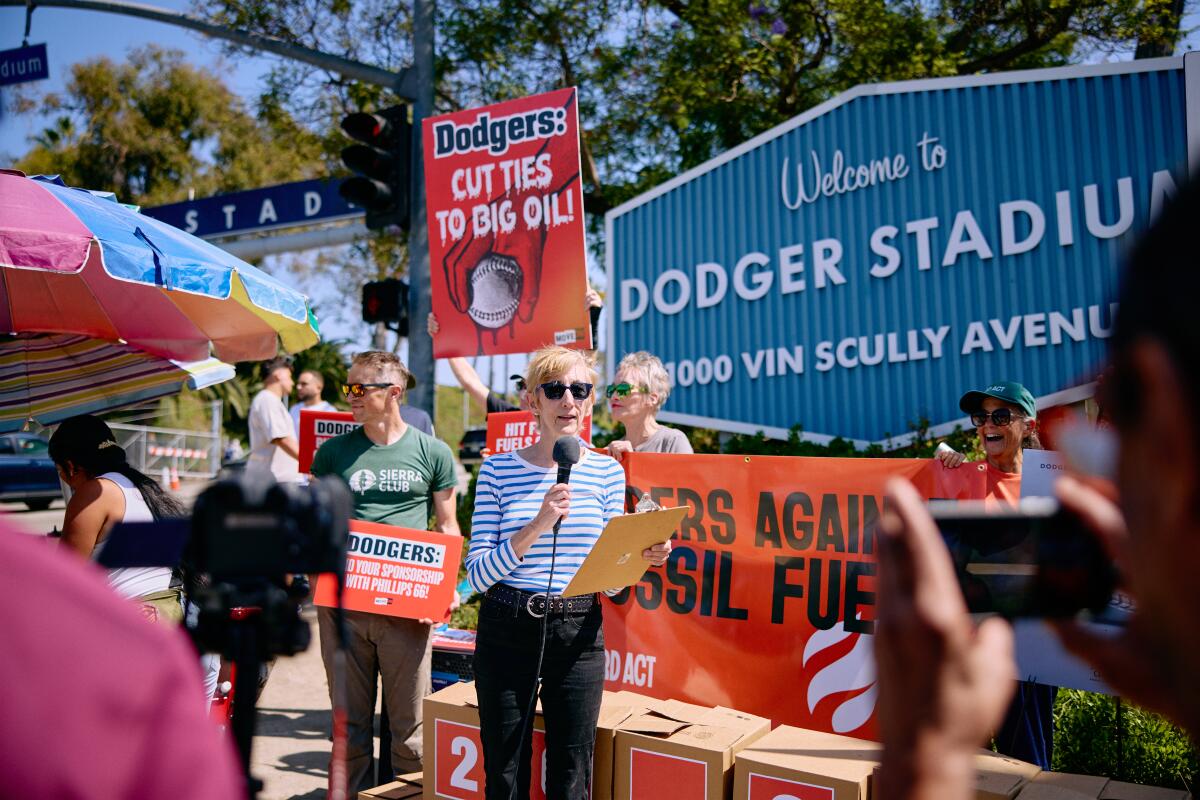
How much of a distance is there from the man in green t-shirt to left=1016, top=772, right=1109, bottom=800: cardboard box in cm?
285

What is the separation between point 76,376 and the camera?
5.66 meters

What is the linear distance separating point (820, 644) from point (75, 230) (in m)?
3.84

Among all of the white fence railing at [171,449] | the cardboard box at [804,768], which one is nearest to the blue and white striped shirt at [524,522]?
the cardboard box at [804,768]

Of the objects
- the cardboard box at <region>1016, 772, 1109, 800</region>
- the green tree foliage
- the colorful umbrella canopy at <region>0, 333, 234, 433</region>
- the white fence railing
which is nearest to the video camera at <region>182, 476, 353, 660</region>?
the cardboard box at <region>1016, 772, 1109, 800</region>

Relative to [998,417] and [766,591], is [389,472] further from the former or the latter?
[998,417]

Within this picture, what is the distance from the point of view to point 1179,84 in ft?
23.9

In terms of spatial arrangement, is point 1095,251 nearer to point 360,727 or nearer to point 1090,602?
point 360,727

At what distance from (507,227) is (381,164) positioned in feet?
7.75

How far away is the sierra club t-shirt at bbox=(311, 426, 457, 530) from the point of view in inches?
187

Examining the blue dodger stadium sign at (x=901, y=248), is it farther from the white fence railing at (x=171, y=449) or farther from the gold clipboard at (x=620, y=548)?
the white fence railing at (x=171, y=449)

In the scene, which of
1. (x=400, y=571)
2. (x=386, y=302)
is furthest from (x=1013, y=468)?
(x=386, y=302)

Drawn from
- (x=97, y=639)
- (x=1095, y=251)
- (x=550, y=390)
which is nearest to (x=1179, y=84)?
(x=1095, y=251)

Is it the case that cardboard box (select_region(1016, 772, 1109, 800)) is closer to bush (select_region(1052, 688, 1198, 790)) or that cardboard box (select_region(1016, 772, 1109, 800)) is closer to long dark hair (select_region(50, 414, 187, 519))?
bush (select_region(1052, 688, 1198, 790))

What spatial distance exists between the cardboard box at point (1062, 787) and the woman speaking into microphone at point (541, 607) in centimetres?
154
